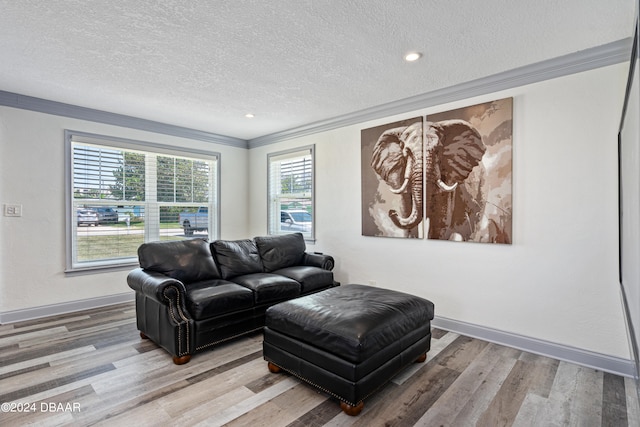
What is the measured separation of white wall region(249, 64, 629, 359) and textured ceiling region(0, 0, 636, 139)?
40 cm

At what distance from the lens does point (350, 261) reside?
4.21 m

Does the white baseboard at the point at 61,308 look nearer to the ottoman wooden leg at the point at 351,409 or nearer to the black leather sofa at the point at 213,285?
the black leather sofa at the point at 213,285

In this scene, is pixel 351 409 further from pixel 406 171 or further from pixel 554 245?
pixel 406 171

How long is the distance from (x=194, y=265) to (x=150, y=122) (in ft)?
7.84

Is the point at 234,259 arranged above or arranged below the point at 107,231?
below

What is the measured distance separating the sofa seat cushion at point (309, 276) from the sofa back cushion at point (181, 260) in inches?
31.1

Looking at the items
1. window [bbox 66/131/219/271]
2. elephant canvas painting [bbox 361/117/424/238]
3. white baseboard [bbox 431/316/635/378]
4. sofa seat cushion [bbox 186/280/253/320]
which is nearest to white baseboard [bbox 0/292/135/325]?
window [bbox 66/131/219/271]

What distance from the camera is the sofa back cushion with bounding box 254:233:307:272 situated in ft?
13.0

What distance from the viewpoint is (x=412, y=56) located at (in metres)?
2.59

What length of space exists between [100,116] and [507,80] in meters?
4.58

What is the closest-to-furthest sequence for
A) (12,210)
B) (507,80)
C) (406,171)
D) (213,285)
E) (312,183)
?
(507,80) → (213,285) → (12,210) → (406,171) → (312,183)

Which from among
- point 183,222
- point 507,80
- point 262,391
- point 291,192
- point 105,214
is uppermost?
point 507,80

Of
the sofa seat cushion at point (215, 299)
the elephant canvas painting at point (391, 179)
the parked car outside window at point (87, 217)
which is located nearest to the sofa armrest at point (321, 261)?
the elephant canvas painting at point (391, 179)

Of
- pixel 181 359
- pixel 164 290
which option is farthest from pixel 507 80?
pixel 181 359
